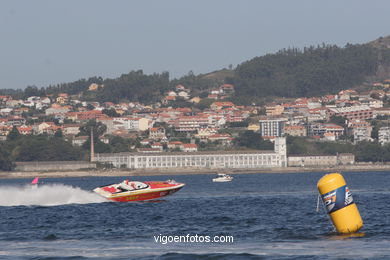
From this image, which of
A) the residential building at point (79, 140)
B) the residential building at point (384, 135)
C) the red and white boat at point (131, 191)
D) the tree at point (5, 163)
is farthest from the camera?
the residential building at point (384, 135)

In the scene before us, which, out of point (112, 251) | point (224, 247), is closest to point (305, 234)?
point (224, 247)

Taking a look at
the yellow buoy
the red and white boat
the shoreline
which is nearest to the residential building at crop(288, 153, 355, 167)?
the shoreline

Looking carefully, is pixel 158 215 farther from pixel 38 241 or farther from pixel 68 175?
pixel 68 175

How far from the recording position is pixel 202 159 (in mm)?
165500

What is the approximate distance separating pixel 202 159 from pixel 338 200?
141092 mm

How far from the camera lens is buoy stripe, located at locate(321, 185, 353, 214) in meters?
24.5

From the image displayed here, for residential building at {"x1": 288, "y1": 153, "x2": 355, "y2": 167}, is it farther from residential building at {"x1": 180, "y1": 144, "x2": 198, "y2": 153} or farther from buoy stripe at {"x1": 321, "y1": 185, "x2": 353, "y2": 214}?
buoy stripe at {"x1": 321, "y1": 185, "x2": 353, "y2": 214}

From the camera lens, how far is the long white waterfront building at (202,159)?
6393 inches

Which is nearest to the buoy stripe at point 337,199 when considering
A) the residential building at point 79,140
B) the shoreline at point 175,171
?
the shoreline at point 175,171

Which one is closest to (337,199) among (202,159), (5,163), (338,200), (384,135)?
(338,200)

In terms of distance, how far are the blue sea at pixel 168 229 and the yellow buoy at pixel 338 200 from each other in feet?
1.46

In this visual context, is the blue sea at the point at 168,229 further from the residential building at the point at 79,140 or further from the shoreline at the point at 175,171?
the residential building at the point at 79,140

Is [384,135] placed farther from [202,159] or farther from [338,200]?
[338,200]

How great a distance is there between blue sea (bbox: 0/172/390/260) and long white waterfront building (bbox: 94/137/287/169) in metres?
117
